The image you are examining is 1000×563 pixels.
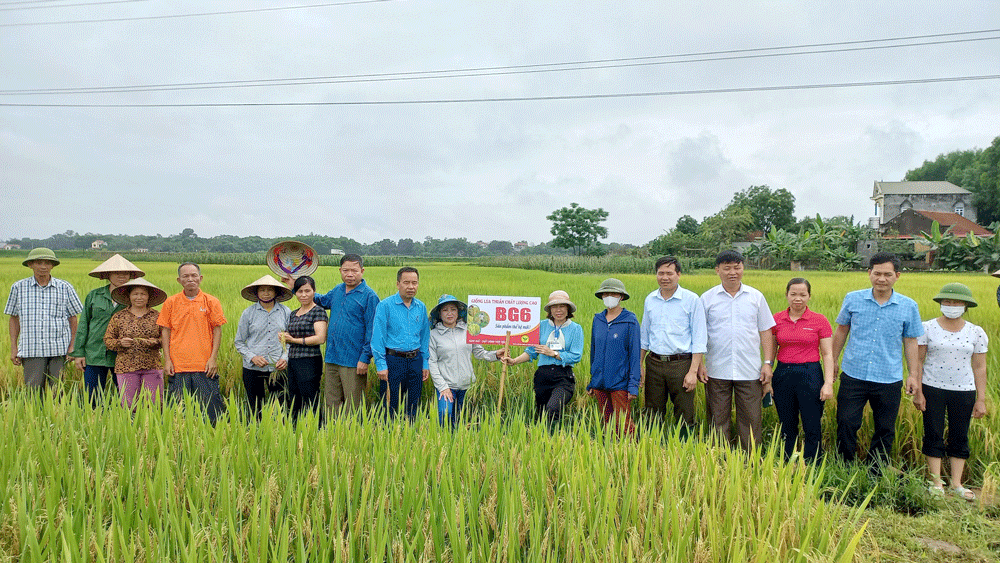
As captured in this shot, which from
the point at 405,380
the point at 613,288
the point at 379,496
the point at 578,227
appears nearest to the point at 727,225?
the point at 578,227

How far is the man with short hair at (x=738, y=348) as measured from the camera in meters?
4.41

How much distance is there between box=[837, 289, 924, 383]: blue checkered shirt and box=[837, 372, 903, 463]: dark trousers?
0.08 meters

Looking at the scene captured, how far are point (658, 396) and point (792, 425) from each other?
112 centimetres

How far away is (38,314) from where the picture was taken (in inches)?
205

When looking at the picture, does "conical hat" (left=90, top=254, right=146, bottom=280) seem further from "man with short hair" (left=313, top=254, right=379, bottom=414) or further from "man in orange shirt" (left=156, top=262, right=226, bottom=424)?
"man with short hair" (left=313, top=254, right=379, bottom=414)

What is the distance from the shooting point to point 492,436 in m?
3.02

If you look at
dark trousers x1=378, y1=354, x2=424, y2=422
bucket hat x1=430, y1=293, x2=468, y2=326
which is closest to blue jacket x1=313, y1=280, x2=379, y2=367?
dark trousers x1=378, y1=354, x2=424, y2=422

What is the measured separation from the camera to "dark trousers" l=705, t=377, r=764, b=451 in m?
4.46

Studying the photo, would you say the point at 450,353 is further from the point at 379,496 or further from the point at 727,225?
the point at 727,225

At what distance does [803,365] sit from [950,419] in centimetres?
119

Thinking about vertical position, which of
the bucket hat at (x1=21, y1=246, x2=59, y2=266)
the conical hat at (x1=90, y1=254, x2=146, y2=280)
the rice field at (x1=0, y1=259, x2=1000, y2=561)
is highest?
the bucket hat at (x1=21, y1=246, x2=59, y2=266)

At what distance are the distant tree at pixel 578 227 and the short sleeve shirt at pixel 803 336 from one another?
34.6m

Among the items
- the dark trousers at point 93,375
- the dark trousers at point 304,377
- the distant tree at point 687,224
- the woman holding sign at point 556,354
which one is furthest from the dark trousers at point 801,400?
the distant tree at point 687,224

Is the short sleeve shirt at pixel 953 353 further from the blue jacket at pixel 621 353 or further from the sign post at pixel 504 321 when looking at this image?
the sign post at pixel 504 321
